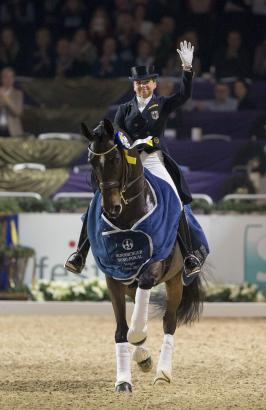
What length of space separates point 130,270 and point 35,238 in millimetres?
6755

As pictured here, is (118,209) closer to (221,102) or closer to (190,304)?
(190,304)

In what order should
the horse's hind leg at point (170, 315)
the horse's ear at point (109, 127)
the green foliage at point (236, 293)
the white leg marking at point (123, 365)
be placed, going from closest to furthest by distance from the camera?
the horse's ear at point (109, 127) → the white leg marking at point (123, 365) → the horse's hind leg at point (170, 315) → the green foliage at point (236, 293)

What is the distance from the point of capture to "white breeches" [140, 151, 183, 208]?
748 centimetres

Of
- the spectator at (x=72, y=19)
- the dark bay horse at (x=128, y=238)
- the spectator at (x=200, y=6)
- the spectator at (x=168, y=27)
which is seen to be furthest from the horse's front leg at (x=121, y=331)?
the spectator at (x=72, y=19)

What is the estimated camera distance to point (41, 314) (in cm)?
1300

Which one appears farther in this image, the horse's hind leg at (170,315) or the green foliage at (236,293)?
the green foliage at (236,293)

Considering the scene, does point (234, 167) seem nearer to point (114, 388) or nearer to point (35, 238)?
point (35, 238)

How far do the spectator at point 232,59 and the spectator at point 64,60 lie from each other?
98.0 inches

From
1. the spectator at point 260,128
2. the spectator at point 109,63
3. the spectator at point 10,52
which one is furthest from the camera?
the spectator at point 10,52

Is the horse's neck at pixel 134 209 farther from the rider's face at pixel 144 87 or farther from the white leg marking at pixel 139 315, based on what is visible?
the rider's face at pixel 144 87

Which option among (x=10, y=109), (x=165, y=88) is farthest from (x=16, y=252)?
(x=165, y=88)

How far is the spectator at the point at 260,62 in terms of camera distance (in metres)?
17.1

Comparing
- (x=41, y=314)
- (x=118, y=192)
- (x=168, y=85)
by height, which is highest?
(x=118, y=192)

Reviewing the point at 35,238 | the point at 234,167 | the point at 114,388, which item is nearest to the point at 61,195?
the point at 35,238
